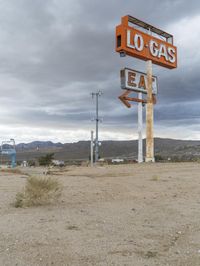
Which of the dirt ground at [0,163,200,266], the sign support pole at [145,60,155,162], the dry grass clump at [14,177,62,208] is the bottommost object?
the dirt ground at [0,163,200,266]

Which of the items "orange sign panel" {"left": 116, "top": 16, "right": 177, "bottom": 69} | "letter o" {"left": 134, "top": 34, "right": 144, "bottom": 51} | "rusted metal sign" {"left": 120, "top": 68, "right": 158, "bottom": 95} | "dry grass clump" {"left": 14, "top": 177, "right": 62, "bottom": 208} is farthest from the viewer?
"rusted metal sign" {"left": 120, "top": 68, "right": 158, "bottom": 95}

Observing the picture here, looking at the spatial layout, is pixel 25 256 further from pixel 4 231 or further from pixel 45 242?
pixel 4 231

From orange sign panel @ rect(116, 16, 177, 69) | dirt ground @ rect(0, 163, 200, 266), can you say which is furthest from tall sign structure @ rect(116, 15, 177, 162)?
dirt ground @ rect(0, 163, 200, 266)

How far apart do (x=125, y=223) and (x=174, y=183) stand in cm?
1083

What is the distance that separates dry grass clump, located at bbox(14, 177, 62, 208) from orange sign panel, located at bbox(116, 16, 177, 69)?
22.9m

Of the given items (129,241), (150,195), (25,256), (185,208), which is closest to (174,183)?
(150,195)

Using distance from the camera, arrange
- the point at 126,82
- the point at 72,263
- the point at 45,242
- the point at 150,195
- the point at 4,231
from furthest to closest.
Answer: the point at 126,82
the point at 150,195
the point at 4,231
the point at 45,242
the point at 72,263

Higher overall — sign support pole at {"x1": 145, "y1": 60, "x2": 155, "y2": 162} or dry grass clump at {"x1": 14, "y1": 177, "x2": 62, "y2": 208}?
sign support pole at {"x1": 145, "y1": 60, "x2": 155, "y2": 162}

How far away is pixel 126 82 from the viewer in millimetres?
38281

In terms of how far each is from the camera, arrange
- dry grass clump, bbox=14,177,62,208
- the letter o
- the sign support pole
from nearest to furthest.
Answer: dry grass clump, bbox=14,177,62,208 → the letter o → the sign support pole

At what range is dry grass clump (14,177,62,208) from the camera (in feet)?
40.7

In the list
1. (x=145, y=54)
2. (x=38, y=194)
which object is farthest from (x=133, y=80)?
(x=38, y=194)

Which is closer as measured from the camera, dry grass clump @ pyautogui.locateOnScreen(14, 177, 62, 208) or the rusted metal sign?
dry grass clump @ pyautogui.locateOnScreen(14, 177, 62, 208)

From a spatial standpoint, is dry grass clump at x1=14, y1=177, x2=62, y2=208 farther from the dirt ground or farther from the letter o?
the letter o
